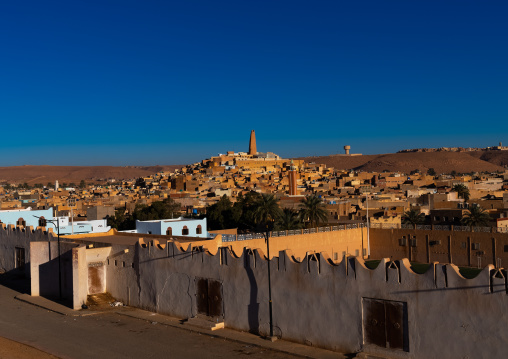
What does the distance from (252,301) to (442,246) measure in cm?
2334

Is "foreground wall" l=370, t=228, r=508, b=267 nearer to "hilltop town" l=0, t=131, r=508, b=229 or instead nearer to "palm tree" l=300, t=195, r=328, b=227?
"hilltop town" l=0, t=131, r=508, b=229

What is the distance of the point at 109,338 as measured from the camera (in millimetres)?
15898

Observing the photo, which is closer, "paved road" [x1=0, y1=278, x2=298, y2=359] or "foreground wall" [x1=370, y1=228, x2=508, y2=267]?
"paved road" [x1=0, y1=278, x2=298, y2=359]

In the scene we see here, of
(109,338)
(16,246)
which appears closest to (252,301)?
(109,338)

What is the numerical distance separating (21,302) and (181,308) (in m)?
6.97

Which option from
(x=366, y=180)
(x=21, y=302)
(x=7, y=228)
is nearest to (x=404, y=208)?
(x=7, y=228)


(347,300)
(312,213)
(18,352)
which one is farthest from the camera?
(312,213)

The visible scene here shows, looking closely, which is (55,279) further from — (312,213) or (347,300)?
(312,213)

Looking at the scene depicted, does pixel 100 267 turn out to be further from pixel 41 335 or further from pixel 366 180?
pixel 366 180

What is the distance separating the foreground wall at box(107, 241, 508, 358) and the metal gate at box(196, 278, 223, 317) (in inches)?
2.6

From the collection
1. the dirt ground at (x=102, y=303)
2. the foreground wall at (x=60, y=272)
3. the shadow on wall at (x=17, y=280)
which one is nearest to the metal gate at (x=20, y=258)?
the shadow on wall at (x=17, y=280)

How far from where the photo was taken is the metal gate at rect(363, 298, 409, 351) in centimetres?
1268

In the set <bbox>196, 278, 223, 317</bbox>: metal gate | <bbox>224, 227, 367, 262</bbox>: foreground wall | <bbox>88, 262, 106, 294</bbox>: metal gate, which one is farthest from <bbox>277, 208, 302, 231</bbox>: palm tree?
<bbox>196, 278, 223, 317</bbox>: metal gate

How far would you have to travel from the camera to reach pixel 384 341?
12961 mm
